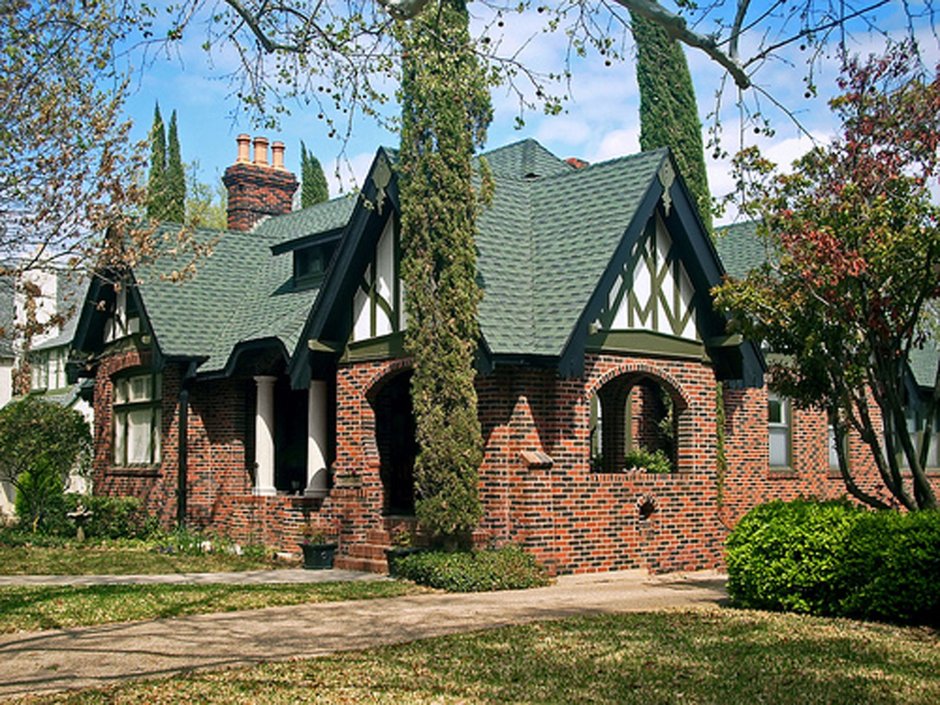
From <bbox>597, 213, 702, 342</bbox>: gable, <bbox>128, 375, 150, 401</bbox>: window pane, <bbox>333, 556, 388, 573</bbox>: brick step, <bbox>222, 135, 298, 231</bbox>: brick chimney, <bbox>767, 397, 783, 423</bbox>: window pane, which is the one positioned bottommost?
<bbox>333, 556, 388, 573</bbox>: brick step

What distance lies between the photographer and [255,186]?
31.3 meters

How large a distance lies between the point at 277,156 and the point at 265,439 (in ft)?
42.0

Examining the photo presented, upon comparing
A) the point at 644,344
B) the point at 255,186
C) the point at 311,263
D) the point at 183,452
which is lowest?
the point at 183,452

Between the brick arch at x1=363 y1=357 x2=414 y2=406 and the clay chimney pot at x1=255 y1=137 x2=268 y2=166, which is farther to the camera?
the clay chimney pot at x1=255 y1=137 x2=268 y2=166

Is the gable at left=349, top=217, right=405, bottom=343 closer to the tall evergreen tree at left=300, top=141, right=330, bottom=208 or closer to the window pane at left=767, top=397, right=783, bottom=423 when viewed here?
the window pane at left=767, top=397, right=783, bottom=423

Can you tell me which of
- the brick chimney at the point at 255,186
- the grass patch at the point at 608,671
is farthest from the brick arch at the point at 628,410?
the brick chimney at the point at 255,186

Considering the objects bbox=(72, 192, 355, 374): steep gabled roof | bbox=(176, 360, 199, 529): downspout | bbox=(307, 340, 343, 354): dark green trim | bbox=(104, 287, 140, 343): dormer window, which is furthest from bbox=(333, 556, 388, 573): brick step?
bbox=(104, 287, 140, 343): dormer window

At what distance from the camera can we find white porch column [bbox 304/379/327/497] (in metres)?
19.8

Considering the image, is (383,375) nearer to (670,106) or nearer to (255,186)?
(670,106)

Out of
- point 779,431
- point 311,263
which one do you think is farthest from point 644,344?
point 311,263

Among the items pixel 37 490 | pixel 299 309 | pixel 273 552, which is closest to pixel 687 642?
pixel 273 552

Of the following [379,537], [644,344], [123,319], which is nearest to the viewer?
[644,344]

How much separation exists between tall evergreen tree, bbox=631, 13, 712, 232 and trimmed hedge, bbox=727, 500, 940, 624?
1184cm

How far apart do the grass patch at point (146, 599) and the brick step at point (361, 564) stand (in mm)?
1578
